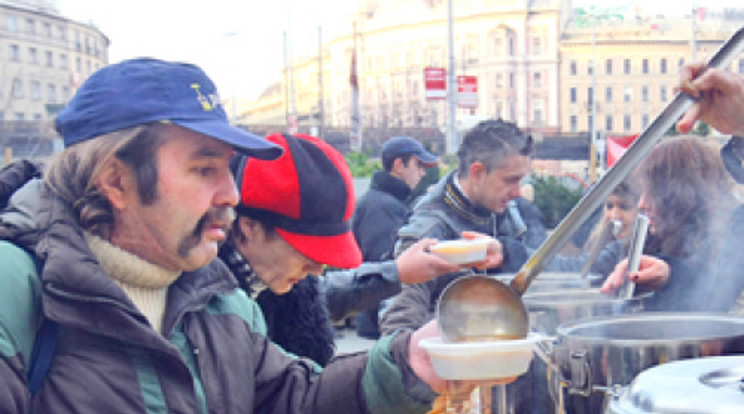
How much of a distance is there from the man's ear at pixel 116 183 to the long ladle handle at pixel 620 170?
0.97 meters

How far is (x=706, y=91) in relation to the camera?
2.01m

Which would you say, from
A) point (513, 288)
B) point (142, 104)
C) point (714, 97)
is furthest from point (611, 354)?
point (142, 104)

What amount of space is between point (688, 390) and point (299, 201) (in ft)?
3.98

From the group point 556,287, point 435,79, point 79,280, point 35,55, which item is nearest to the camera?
point 79,280

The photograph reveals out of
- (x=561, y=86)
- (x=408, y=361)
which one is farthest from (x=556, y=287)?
(x=561, y=86)

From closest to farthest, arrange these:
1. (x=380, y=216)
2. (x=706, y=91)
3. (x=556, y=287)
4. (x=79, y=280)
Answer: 1. (x=79, y=280)
2. (x=706, y=91)
3. (x=556, y=287)
4. (x=380, y=216)

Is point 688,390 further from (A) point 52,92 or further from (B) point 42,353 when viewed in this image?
(A) point 52,92

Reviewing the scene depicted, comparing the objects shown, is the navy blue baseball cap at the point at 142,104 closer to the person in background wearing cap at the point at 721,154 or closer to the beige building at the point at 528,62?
the person in background wearing cap at the point at 721,154

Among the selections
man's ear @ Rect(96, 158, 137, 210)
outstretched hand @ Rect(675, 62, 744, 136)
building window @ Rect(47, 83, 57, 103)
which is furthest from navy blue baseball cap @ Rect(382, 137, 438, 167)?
building window @ Rect(47, 83, 57, 103)

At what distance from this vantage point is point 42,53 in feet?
83.4

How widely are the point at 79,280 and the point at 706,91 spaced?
1581 mm

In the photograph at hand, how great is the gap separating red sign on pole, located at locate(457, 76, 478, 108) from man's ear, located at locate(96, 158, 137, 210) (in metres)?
14.4

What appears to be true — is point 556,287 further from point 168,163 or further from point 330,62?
point 330,62

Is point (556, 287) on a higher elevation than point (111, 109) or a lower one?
lower
